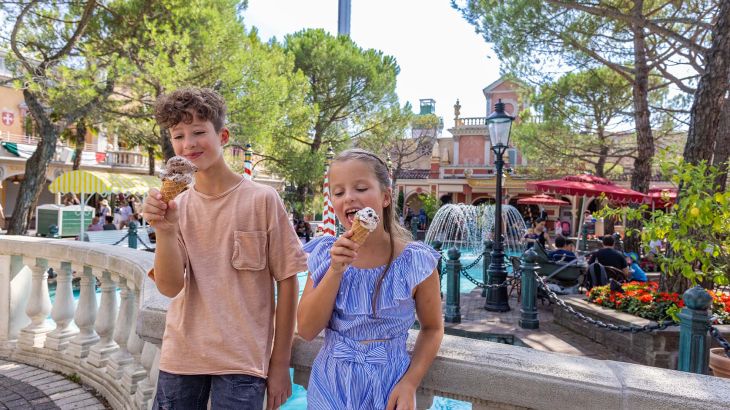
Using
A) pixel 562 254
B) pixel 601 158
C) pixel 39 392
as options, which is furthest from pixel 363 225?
pixel 601 158

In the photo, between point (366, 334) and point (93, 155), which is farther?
point (93, 155)

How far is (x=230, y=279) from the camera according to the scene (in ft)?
4.96

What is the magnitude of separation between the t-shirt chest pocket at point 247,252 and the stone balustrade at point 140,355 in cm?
36

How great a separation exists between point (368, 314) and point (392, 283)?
0.11m

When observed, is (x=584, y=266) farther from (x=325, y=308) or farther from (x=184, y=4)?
(x=184, y=4)

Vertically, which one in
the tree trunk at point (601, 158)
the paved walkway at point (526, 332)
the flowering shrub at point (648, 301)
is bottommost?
the paved walkway at point (526, 332)

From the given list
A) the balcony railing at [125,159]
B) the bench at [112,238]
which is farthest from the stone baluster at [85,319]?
Answer: the balcony railing at [125,159]

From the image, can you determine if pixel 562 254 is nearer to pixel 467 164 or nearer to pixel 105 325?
pixel 105 325

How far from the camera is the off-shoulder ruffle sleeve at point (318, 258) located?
1.41 m

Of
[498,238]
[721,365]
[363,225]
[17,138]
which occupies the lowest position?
[721,365]

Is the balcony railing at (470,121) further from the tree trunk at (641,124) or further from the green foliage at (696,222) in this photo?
the green foliage at (696,222)

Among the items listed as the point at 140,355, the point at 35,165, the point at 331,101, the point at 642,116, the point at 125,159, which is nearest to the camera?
the point at 140,355

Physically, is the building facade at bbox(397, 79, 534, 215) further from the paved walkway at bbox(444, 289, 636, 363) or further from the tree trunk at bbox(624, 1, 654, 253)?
the paved walkway at bbox(444, 289, 636, 363)

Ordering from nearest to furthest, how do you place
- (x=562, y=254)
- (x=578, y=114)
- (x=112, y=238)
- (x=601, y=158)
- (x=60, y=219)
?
(x=562, y=254)
(x=112, y=238)
(x=60, y=219)
(x=578, y=114)
(x=601, y=158)
